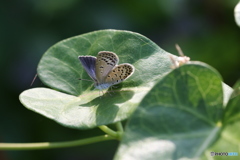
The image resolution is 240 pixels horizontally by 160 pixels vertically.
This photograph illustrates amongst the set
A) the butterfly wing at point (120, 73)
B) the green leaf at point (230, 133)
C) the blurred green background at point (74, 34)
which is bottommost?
the blurred green background at point (74, 34)

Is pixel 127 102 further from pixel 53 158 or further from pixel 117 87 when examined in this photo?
pixel 53 158

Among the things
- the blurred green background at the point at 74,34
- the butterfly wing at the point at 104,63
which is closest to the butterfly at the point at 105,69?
the butterfly wing at the point at 104,63

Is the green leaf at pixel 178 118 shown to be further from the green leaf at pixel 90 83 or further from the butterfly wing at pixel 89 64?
the butterfly wing at pixel 89 64

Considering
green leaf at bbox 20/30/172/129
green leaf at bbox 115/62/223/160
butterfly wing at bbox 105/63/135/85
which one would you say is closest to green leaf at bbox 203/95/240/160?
green leaf at bbox 115/62/223/160

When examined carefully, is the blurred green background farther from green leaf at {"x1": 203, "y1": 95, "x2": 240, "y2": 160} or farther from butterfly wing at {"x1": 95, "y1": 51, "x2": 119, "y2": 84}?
green leaf at {"x1": 203, "y1": 95, "x2": 240, "y2": 160}

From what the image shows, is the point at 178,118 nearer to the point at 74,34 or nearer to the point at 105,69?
the point at 105,69

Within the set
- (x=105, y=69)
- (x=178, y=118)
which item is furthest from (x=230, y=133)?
(x=105, y=69)
